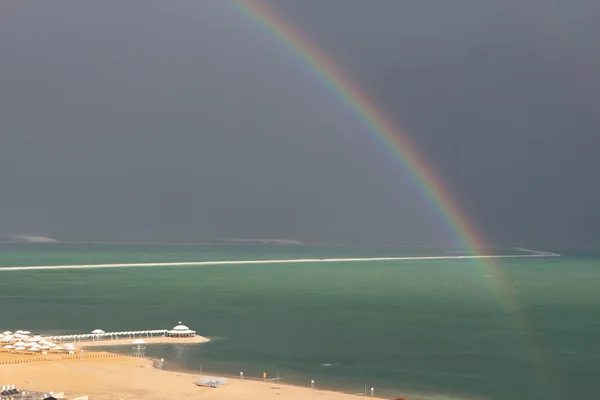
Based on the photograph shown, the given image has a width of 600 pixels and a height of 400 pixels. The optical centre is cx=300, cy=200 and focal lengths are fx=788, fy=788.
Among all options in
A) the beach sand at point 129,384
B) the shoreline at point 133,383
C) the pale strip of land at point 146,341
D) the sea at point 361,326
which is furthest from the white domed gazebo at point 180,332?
the beach sand at point 129,384

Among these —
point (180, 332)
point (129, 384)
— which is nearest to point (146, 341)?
point (180, 332)

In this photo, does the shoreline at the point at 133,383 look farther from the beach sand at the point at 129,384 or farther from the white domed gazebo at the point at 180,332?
the white domed gazebo at the point at 180,332

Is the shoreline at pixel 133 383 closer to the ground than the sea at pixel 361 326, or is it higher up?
closer to the ground

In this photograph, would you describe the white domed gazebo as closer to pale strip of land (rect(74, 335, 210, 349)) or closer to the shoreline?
pale strip of land (rect(74, 335, 210, 349))

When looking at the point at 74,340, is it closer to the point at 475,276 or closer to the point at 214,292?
the point at 214,292

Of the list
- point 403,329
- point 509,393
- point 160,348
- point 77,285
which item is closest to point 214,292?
point 77,285

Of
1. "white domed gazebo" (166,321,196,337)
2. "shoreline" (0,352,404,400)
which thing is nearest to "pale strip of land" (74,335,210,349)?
"white domed gazebo" (166,321,196,337)
